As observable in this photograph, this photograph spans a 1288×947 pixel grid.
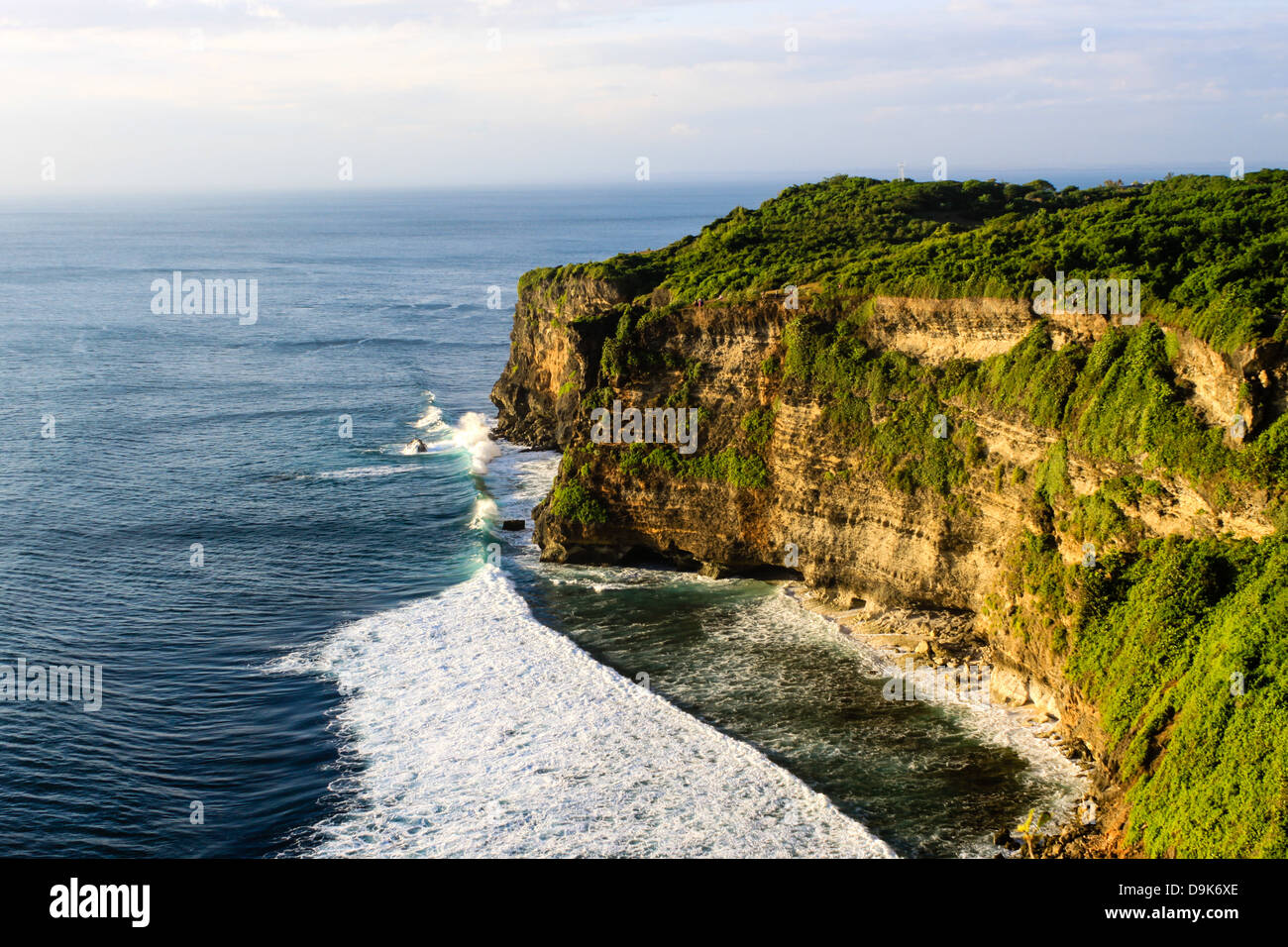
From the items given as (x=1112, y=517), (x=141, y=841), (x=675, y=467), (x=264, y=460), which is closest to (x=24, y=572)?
(x=264, y=460)

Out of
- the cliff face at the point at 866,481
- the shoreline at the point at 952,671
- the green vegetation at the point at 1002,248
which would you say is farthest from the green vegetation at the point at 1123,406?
the shoreline at the point at 952,671

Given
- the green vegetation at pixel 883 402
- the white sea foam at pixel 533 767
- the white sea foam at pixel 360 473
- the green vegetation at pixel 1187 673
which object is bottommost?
the white sea foam at pixel 533 767

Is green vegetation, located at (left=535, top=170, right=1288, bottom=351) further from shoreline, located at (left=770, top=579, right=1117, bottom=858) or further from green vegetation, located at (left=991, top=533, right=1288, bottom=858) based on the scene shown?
shoreline, located at (left=770, top=579, right=1117, bottom=858)

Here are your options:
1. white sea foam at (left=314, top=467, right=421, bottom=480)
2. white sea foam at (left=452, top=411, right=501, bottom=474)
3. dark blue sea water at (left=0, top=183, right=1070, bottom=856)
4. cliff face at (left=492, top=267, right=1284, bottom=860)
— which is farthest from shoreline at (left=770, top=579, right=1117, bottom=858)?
white sea foam at (left=314, top=467, right=421, bottom=480)

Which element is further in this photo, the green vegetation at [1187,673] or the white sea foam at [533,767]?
the white sea foam at [533,767]

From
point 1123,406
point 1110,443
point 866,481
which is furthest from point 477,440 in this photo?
point 1123,406

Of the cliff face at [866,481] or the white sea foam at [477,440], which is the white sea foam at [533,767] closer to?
the cliff face at [866,481]
